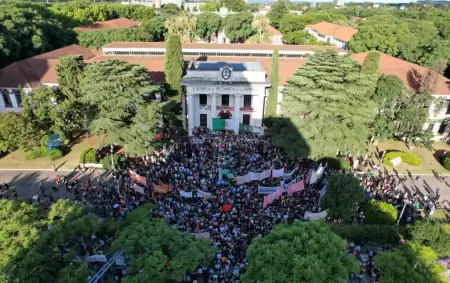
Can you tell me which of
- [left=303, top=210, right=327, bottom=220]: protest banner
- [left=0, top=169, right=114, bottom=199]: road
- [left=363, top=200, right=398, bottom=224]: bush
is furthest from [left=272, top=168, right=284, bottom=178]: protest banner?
[left=0, top=169, right=114, bottom=199]: road

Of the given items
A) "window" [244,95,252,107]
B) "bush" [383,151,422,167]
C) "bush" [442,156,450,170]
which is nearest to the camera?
"bush" [442,156,450,170]

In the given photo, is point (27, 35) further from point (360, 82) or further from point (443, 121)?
point (443, 121)

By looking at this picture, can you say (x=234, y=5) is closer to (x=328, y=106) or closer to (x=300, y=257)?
(x=328, y=106)

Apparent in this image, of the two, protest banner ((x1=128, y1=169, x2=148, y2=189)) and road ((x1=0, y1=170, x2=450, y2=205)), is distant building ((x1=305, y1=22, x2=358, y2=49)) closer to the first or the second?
road ((x1=0, y1=170, x2=450, y2=205))

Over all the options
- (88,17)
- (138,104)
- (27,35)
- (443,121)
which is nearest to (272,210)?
(138,104)

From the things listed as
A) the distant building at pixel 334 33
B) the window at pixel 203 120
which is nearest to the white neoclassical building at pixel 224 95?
the window at pixel 203 120

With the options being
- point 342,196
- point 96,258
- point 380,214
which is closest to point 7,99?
point 96,258

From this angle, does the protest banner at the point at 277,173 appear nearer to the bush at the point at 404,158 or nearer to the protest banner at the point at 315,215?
the protest banner at the point at 315,215
